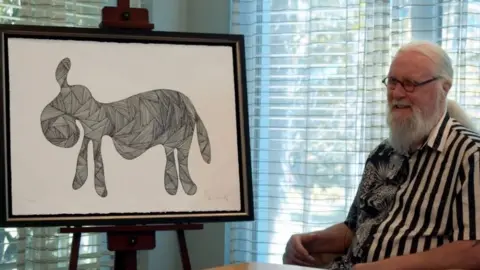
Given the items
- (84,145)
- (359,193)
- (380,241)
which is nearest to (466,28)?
(359,193)

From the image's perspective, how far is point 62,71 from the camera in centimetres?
212

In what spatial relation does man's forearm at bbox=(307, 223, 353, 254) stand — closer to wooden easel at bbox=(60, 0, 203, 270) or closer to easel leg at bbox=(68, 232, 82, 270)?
wooden easel at bbox=(60, 0, 203, 270)

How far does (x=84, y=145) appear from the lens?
2115mm

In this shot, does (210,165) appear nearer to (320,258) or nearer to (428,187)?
(320,258)

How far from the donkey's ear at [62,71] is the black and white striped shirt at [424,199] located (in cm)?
105

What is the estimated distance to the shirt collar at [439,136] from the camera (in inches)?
82.7

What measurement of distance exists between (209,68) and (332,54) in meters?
0.82

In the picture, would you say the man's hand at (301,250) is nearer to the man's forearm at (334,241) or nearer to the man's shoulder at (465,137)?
the man's forearm at (334,241)

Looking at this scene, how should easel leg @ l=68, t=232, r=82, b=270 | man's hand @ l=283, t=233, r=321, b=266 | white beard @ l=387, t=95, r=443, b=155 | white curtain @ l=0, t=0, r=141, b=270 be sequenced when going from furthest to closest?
white curtain @ l=0, t=0, r=141, b=270 < man's hand @ l=283, t=233, r=321, b=266 < white beard @ l=387, t=95, r=443, b=155 < easel leg @ l=68, t=232, r=82, b=270

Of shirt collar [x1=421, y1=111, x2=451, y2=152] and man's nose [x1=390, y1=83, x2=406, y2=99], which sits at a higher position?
man's nose [x1=390, y1=83, x2=406, y2=99]

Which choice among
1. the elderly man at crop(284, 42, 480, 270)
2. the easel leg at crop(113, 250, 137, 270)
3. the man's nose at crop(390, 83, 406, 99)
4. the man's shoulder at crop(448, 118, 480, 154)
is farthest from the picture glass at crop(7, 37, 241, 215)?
the man's shoulder at crop(448, 118, 480, 154)

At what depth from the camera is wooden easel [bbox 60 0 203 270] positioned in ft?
6.81

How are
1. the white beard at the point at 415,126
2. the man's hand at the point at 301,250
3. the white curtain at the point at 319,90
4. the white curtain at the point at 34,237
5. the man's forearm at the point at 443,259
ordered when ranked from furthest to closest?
1. the white curtain at the point at 319,90
2. the white curtain at the point at 34,237
3. the man's hand at the point at 301,250
4. the white beard at the point at 415,126
5. the man's forearm at the point at 443,259
